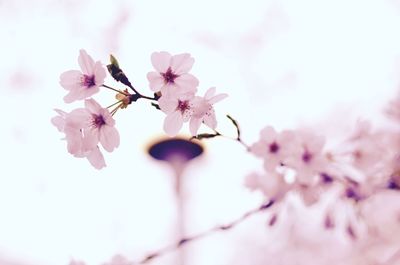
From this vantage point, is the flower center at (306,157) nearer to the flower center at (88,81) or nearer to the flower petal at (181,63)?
the flower petal at (181,63)

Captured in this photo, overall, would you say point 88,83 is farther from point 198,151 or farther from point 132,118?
point 198,151

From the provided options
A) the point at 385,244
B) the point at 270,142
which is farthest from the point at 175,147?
the point at 385,244

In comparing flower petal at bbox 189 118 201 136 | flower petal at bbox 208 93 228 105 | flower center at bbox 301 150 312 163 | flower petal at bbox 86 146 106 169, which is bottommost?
flower petal at bbox 86 146 106 169

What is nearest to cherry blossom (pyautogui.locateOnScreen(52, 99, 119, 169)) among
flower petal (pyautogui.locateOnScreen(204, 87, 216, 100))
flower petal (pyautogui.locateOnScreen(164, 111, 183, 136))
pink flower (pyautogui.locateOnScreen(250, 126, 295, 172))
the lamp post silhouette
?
flower petal (pyautogui.locateOnScreen(164, 111, 183, 136))

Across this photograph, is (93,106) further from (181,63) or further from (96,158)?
(181,63)

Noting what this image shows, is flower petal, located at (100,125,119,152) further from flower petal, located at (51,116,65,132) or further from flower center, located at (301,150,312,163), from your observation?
flower center, located at (301,150,312,163)

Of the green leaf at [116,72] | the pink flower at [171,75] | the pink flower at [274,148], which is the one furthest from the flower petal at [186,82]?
the pink flower at [274,148]

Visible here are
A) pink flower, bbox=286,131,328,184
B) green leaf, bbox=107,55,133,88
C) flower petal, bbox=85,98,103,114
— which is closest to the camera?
green leaf, bbox=107,55,133,88
